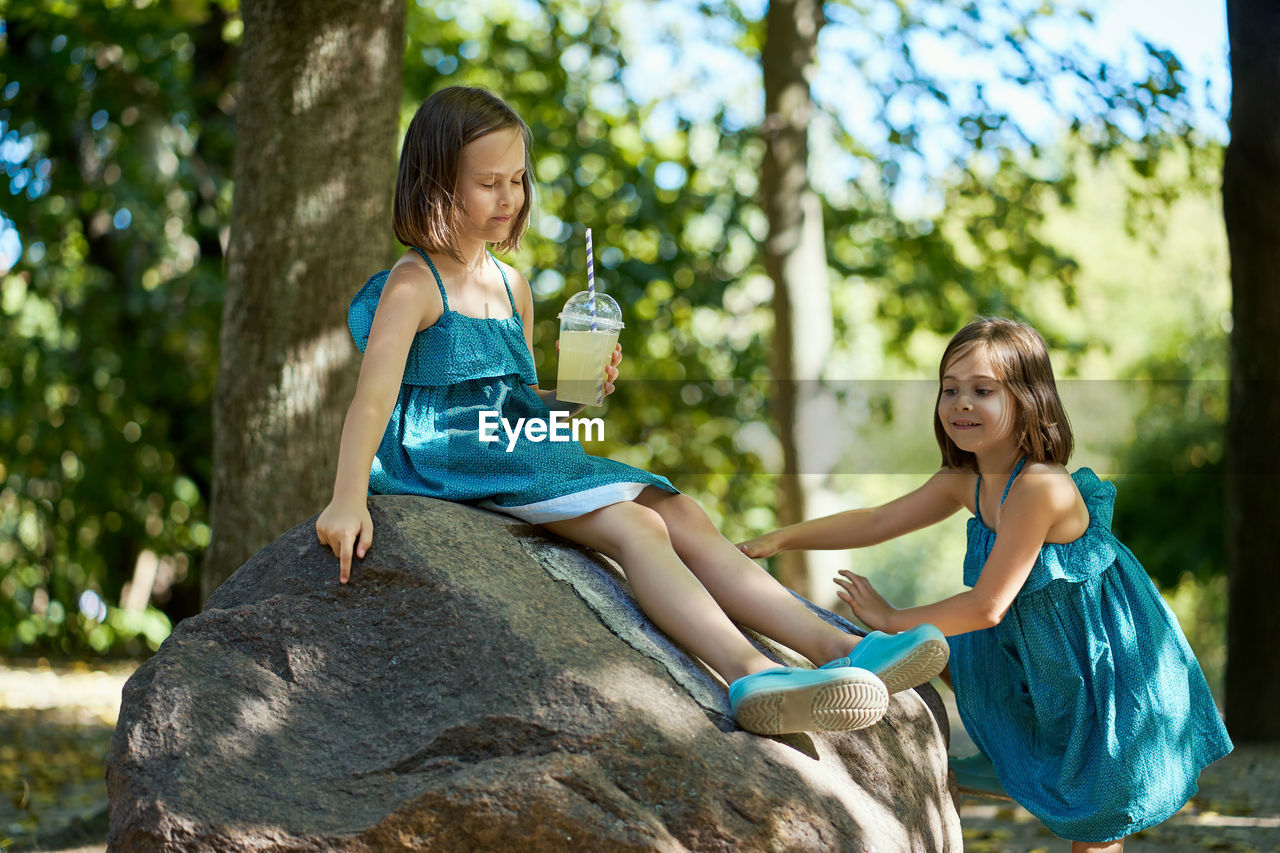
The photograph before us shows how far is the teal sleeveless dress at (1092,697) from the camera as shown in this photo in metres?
2.97

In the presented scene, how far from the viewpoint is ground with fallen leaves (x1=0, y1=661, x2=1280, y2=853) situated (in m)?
4.50

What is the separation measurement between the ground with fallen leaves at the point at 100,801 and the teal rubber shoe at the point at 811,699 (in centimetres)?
174

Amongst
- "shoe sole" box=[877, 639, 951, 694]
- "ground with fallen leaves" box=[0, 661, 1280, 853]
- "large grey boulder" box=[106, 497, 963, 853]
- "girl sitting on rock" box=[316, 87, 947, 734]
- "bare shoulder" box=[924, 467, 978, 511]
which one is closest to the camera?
"large grey boulder" box=[106, 497, 963, 853]

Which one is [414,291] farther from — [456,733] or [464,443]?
[456,733]

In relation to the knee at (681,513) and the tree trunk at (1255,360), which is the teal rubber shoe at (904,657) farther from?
the tree trunk at (1255,360)

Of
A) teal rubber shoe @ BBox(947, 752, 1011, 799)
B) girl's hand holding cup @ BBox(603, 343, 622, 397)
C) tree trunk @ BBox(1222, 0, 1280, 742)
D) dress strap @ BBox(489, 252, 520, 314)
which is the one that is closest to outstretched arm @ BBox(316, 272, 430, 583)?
dress strap @ BBox(489, 252, 520, 314)

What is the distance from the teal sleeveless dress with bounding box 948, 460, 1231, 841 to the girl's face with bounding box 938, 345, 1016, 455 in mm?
144

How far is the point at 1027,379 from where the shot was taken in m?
3.13

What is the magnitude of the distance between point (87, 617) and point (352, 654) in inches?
304

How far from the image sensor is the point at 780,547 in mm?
3381

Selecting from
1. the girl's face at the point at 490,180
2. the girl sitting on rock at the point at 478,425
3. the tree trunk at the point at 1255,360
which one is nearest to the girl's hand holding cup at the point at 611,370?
the girl sitting on rock at the point at 478,425

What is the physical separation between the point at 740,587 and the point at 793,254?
17.1 feet

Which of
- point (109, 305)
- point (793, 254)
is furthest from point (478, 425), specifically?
point (109, 305)

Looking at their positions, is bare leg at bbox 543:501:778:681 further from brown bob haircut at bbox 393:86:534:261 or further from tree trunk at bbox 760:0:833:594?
tree trunk at bbox 760:0:833:594
